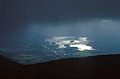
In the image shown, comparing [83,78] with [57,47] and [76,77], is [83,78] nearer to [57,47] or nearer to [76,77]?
[76,77]

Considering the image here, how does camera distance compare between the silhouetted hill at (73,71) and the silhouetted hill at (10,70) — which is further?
the silhouetted hill at (10,70)

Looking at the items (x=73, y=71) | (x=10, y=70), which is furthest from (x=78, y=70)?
(x=10, y=70)

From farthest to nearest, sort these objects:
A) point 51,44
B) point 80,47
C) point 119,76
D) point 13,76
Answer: point 51,44
point 80,47
point 13,76
point 119,76

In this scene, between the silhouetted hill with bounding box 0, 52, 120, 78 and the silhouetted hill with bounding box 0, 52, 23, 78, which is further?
the silhouetted hill with bounding box 0, 52, 23, 78

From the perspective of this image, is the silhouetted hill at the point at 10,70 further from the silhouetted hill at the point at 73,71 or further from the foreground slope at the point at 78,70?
the foreground slope at the point at 78,70

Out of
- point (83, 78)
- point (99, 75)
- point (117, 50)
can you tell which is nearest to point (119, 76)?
point (99, 75)

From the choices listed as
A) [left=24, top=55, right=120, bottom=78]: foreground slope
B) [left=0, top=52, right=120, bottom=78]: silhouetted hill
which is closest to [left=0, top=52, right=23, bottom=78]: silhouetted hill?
[left=0, top=52, right=120, bottom=78]: silhouetted hill

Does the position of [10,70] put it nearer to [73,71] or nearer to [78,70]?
[73,71]

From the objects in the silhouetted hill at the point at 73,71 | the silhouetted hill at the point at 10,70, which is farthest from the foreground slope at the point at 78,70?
the silhouetted hill at the point at 10,70

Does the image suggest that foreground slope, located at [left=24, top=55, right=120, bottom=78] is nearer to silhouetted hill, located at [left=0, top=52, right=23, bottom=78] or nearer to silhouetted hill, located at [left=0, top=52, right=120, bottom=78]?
Result: silhouetted hill, located at [left=0, top=52, right=120, bottom=78]

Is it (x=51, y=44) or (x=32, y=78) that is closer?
(x=32, y=78)

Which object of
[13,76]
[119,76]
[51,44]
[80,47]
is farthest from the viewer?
[51,44]
